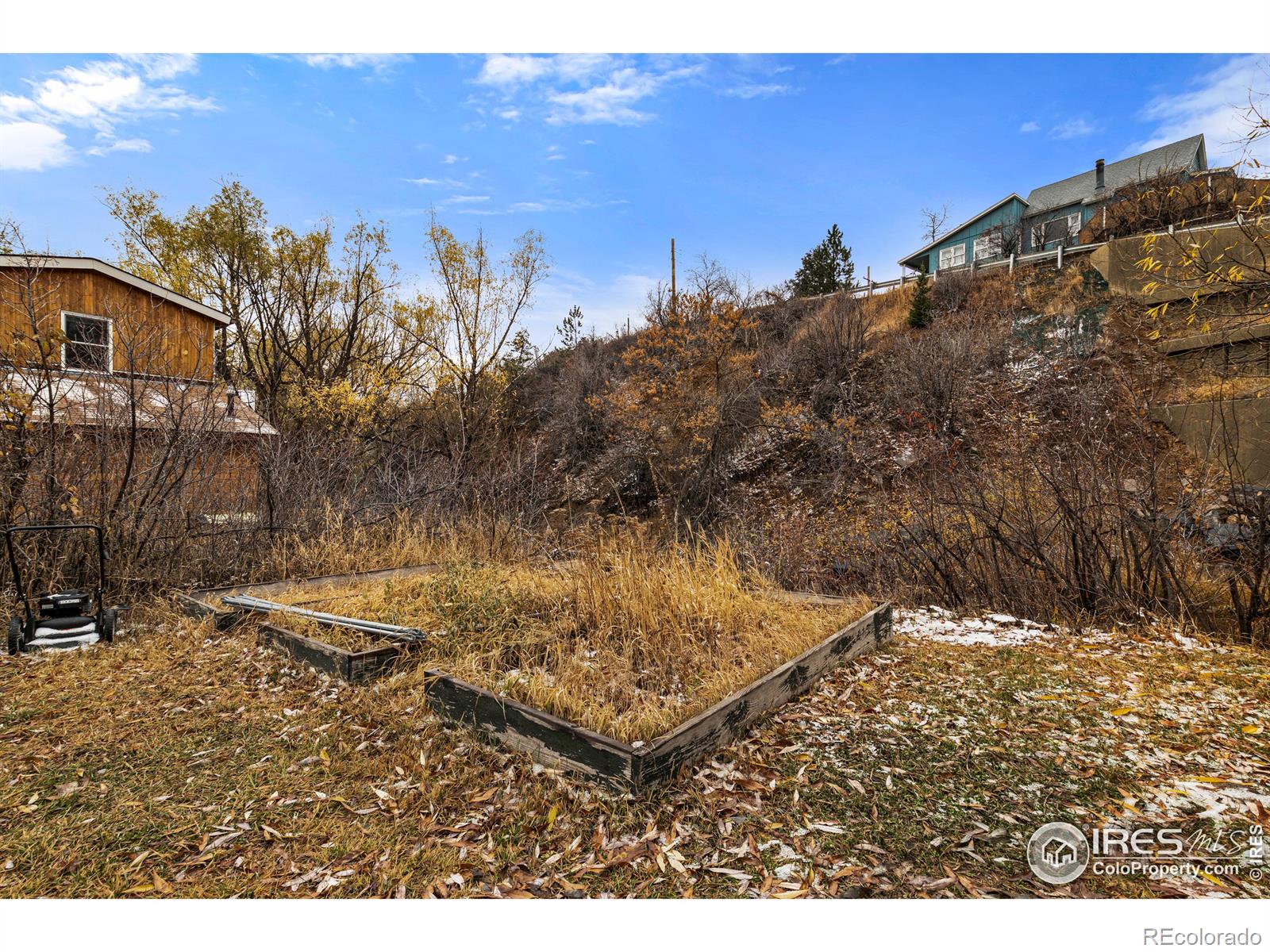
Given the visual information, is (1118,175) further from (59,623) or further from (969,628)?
(59,623)

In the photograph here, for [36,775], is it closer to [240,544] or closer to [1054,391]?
[240,544]

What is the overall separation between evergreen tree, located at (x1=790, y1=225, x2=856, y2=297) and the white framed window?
598cm

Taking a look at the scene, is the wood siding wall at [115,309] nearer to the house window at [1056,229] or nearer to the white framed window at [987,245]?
the house window at [1056,229]

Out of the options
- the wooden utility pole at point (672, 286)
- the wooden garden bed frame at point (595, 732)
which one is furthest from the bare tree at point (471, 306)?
the wooden garden bed frame at point (595, 732)

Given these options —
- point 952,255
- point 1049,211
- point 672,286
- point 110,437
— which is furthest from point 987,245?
point 110,437

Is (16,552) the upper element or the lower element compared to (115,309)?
lower

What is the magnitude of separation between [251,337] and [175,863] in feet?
60.3

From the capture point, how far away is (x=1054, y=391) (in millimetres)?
13062

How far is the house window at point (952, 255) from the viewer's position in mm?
28234

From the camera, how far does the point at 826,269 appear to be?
82.6ft

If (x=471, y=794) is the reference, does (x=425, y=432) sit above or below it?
above

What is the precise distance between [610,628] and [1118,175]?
107 feet

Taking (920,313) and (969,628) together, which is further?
(920,313)

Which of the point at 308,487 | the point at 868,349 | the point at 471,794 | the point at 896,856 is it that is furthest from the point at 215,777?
the point at 868,349
